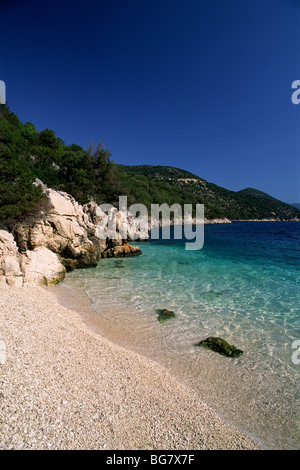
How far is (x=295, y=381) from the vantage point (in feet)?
14.7

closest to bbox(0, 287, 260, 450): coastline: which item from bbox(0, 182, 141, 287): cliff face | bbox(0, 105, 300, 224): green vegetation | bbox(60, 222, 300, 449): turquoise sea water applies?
bbox(60, 222, 300, 449): turquoise sea water

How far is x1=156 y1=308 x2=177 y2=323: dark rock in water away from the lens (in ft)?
23.6

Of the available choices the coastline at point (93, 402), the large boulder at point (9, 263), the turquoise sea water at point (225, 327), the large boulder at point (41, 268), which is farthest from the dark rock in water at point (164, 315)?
the large boulder at point (9, 263)

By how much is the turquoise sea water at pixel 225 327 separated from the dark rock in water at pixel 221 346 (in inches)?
7.3

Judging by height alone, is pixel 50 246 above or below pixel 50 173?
below

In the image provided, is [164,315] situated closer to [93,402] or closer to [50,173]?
[93,402]

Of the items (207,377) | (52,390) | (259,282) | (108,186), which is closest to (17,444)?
(52,390)

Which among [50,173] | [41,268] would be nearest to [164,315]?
[41,268]

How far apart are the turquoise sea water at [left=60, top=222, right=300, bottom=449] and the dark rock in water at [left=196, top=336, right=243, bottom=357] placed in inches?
7.3

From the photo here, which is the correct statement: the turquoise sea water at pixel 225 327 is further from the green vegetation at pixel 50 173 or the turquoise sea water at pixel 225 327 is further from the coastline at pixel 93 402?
the green vegetation at pixel 50 173

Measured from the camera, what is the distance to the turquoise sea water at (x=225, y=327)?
149 inches

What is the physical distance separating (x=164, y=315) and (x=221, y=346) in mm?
2399

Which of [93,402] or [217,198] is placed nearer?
[93,402]

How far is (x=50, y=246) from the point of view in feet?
41.8
